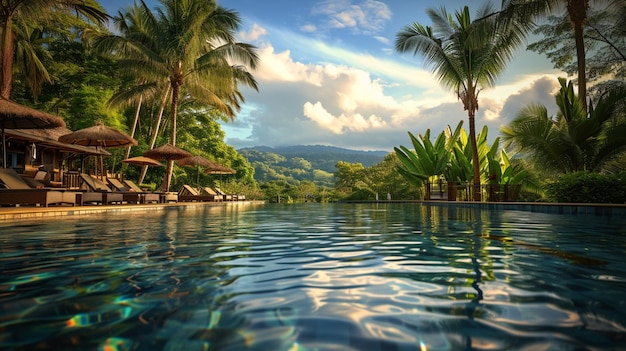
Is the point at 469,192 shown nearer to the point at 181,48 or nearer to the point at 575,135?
the point at 575,135

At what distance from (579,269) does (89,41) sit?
972 inches

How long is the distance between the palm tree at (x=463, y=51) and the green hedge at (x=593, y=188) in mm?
4443

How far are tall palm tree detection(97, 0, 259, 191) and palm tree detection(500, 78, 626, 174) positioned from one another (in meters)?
12.3

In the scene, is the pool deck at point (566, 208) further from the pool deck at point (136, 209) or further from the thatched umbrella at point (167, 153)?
the thatched umbrella at point (167, 153)

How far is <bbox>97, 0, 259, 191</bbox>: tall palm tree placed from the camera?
17.1 m

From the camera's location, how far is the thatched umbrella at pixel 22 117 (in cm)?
1005

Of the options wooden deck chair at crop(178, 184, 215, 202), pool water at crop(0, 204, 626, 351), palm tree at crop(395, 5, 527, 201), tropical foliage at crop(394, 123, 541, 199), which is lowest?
pool water at crop(0, 204, 626, 351)

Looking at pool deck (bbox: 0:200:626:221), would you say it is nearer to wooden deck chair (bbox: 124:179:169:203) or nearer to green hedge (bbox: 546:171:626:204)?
green hedge (bbox: 546:171:626:204)

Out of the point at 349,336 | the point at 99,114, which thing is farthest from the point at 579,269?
the point at 99,114

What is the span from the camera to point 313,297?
89.0 inches

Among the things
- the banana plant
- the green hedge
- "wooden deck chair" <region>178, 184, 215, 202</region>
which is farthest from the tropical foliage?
"wooden deck chair" <region>178, 184, 215, 202</region>

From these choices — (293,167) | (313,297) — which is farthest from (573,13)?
(293,167)

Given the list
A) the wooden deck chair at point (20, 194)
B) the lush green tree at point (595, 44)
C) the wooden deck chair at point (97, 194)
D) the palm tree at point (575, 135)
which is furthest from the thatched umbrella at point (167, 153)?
the lush green tree at point (595, 44)

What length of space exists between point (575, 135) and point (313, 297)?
12855 mm
